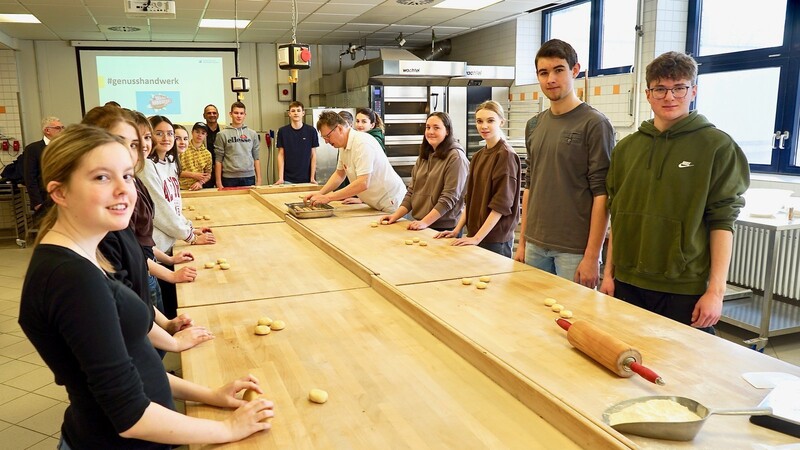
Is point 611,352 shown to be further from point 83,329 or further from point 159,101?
point 159,101

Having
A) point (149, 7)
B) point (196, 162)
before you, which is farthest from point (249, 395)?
point (196, 162)

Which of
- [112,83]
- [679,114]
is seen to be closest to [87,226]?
[679,114]

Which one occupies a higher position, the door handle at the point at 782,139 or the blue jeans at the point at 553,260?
the door handle at the point at 782,139

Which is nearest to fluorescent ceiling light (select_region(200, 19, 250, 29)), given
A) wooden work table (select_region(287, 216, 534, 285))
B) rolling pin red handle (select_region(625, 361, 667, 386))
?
wooden work table (select_region(287, 216, 534, 285))

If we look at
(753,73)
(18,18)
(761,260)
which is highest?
(18,18)

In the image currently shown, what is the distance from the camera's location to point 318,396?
4.45 ft

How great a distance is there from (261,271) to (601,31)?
5763 millimetres

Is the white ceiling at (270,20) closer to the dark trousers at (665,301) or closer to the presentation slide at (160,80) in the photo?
the presentation slide at (160,80)

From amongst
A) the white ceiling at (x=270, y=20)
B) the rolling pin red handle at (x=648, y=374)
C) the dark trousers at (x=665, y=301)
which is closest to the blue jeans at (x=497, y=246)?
the dark trousers at (x=665, y=301)

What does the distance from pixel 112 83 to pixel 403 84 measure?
5000 mm

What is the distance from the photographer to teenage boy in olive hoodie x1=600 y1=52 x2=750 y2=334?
1.97 metres

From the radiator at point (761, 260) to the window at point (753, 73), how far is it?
0.78 m

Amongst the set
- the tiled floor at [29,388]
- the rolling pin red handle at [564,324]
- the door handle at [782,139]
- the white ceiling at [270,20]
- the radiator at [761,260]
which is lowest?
the tiled floor at [29,388]

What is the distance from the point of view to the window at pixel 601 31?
6398 mm
